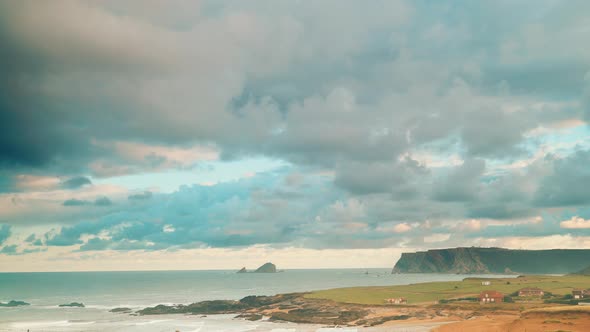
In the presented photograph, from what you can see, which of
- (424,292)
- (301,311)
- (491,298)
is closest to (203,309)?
(301,311)

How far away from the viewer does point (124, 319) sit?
10581 centimetres

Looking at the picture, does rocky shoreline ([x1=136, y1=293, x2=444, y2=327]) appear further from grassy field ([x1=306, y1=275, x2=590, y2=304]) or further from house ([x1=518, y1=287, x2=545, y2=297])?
house ([x1=518, y1=287, x2=545, y2=297])

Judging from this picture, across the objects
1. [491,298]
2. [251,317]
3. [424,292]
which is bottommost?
[424,292]

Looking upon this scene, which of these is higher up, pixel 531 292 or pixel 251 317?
pixel 251 317

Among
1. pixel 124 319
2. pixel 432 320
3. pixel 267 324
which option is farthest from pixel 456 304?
pixel 124 319

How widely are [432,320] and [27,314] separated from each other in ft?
352

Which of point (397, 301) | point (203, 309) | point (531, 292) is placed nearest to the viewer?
point (397, 301)

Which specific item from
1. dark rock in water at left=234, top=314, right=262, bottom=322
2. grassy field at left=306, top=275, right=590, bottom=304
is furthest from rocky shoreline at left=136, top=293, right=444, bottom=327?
grassy field at left=306, top=275, right=590, bottom=304

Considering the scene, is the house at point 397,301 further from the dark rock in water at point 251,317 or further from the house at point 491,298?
the dark rock in water at point 251,317

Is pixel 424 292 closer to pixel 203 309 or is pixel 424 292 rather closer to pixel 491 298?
pixel 491 298

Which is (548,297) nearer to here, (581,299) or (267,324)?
(581,299)

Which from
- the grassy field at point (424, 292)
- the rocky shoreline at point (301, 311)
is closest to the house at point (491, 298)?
the grassy field at point (424, 292)

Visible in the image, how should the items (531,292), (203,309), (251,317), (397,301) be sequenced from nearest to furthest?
(251,317), (397,301), (203,309), (531,292)

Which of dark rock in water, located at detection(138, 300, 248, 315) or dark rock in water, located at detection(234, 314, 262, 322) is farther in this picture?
dark rock in water, located at detection(138, 300, 248, 315)
